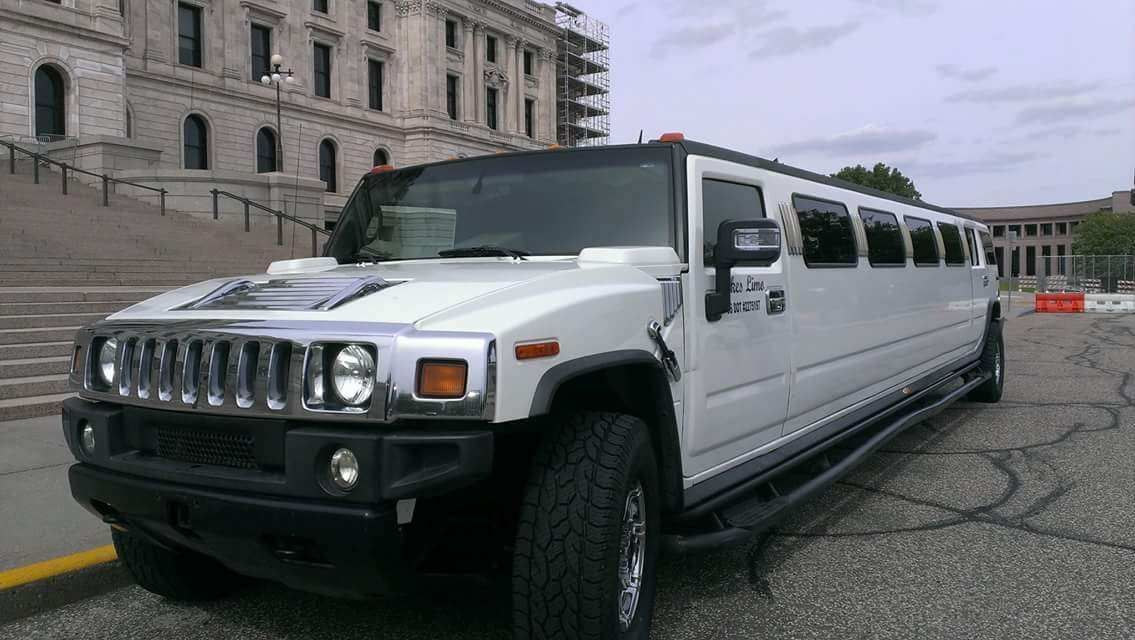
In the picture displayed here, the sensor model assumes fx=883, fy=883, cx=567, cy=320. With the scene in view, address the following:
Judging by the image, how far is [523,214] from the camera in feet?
13.0

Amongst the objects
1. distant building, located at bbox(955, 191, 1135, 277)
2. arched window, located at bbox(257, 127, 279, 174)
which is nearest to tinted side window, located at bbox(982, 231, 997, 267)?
arched window, located at bbox(257, 127, 279, 174)

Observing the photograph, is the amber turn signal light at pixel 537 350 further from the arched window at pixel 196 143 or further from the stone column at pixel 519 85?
the stone column at pixel 519 85

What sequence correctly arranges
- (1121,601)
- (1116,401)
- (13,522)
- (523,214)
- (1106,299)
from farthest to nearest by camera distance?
(1106,299)
(1116,401)
(13,522)
(523,214)
(1121,601)

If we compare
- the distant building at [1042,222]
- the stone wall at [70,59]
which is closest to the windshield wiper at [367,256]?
the stone wall at [70,59]

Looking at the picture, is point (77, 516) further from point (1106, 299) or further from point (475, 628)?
point (1106, 299)

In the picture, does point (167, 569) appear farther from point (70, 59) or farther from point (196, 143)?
point (196, 143)

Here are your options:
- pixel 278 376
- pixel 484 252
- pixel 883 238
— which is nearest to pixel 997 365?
pixel 883 238

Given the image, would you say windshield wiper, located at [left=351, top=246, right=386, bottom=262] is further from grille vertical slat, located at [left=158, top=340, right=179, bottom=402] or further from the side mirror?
the side mirror

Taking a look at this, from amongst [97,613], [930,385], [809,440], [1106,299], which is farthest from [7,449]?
[1106,299]

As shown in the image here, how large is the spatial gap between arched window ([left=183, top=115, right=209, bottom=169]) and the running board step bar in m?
36.9

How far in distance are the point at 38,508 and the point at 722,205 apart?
3.89 meters

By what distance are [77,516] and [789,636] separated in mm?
3596

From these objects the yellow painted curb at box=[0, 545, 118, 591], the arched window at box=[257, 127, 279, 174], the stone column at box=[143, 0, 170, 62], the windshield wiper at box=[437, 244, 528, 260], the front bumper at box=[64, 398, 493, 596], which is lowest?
the yellow painted curb at box=[0, 545, 118, 591]

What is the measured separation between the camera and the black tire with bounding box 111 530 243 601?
3.50m
